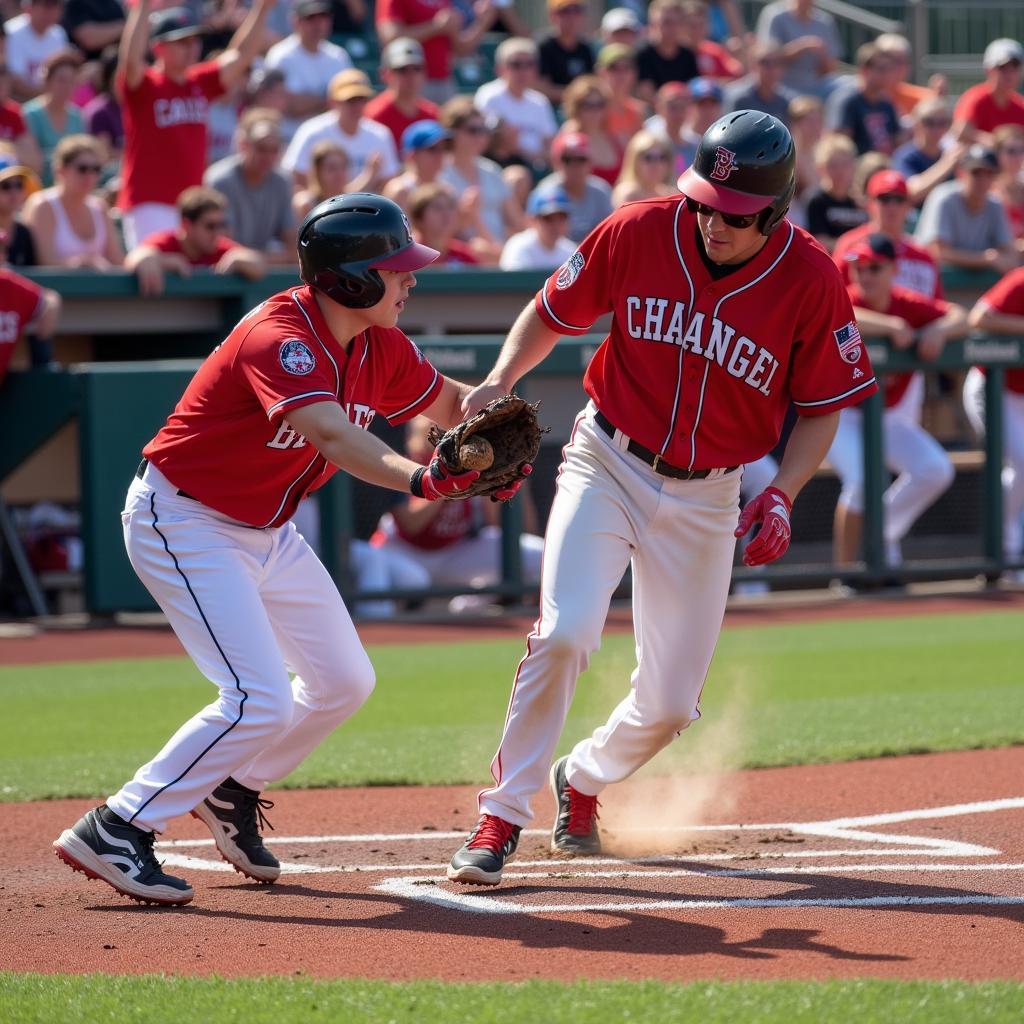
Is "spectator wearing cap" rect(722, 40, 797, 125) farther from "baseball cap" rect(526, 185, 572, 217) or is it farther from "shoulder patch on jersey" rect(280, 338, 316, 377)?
"shoulder patch on jersey" rect(280, 338, 316, 377)

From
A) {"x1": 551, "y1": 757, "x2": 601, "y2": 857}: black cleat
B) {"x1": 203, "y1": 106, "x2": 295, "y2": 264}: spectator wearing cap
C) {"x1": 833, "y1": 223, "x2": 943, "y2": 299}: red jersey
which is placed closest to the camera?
{"x1": 551, "y1": 757, "x2": 601, "y2": 857}: black cleat

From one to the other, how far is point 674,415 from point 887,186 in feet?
23.5

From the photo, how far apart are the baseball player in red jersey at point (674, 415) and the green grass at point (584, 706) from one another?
173 cm

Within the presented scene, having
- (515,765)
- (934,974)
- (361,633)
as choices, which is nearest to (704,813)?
(515,765)

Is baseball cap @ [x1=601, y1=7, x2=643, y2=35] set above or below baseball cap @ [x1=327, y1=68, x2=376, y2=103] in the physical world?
above

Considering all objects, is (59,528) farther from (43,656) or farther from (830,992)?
(830,992)

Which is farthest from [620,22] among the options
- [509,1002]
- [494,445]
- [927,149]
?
[509,1002]

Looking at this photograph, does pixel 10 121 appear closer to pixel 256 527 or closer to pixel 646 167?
pixel 646 167

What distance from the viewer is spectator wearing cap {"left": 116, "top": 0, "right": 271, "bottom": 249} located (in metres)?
11.0

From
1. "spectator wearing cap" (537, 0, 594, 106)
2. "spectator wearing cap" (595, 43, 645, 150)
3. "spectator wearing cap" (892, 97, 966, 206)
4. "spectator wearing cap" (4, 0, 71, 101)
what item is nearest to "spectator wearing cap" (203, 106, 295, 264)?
"spectator wearing cap" (4, 0, 71, 101)

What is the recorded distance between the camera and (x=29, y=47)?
12781 mm

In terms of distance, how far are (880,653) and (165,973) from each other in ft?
20.7

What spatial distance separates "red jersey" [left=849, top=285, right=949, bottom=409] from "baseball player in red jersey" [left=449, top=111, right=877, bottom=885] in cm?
696

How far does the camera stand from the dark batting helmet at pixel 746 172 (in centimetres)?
456
